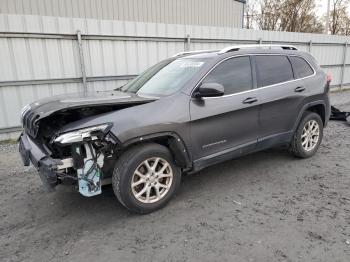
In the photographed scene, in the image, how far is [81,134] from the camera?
2879 mm

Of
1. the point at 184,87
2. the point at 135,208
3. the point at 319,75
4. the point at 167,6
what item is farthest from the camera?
the point at 167,6

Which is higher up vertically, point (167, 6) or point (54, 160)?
point (167, 6)

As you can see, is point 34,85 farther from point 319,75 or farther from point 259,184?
point 319,75

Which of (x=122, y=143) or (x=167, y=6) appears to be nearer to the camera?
(x=122, y=143)

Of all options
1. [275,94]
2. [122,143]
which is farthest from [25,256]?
[275,94]

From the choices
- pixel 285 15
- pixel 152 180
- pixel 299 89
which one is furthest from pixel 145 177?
pixel 285 15

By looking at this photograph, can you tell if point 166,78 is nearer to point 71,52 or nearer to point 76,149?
point 76,149

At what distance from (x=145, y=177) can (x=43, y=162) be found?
107 centimetres

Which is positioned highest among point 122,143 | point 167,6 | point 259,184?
point 167,6

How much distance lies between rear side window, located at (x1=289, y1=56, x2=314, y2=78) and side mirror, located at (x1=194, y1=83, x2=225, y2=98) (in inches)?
73.9

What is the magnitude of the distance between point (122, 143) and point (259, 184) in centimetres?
211

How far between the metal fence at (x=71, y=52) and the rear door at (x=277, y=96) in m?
4.11

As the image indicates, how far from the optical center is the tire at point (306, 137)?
477 centimetres

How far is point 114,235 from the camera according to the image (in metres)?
3.02
